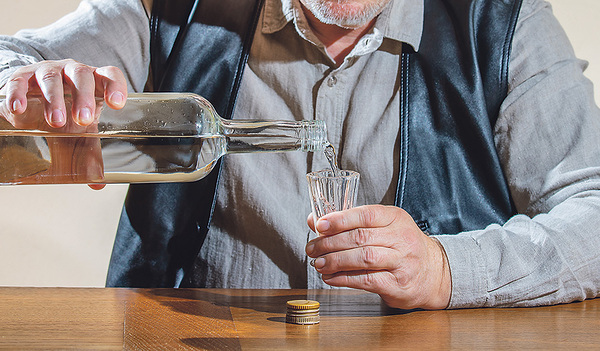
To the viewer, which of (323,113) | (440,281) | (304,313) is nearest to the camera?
(304,313)

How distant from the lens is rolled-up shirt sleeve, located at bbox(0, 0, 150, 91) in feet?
4.42

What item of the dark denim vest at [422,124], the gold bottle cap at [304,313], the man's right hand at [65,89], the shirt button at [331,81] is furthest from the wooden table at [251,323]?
the shirt button at [331,81]

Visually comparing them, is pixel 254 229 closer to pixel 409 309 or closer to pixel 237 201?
pixel 237 201

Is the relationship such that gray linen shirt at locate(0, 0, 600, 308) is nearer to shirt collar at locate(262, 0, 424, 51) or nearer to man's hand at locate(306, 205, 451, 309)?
shirt collar at locate(262, 0, 424, 51)

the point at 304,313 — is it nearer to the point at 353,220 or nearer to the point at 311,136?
the point at 353,220

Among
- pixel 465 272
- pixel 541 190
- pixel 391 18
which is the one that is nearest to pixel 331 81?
pixel 391 18

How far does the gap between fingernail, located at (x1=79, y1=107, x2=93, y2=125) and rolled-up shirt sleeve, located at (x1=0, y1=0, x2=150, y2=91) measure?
605mm

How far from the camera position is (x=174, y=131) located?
0.86 meters

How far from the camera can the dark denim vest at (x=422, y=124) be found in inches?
50.0

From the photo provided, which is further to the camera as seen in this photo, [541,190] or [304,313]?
[541,190]

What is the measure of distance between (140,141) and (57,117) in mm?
111

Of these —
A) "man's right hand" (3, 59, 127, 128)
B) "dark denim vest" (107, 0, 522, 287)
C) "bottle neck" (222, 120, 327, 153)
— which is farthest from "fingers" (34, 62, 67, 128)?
"dark denim vest" (107, 0, 522, 287)

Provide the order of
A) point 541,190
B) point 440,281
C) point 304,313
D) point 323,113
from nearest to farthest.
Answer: point 304,313
point 440,281
point 541,190
point 323,113

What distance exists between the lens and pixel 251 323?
768 millimetres
